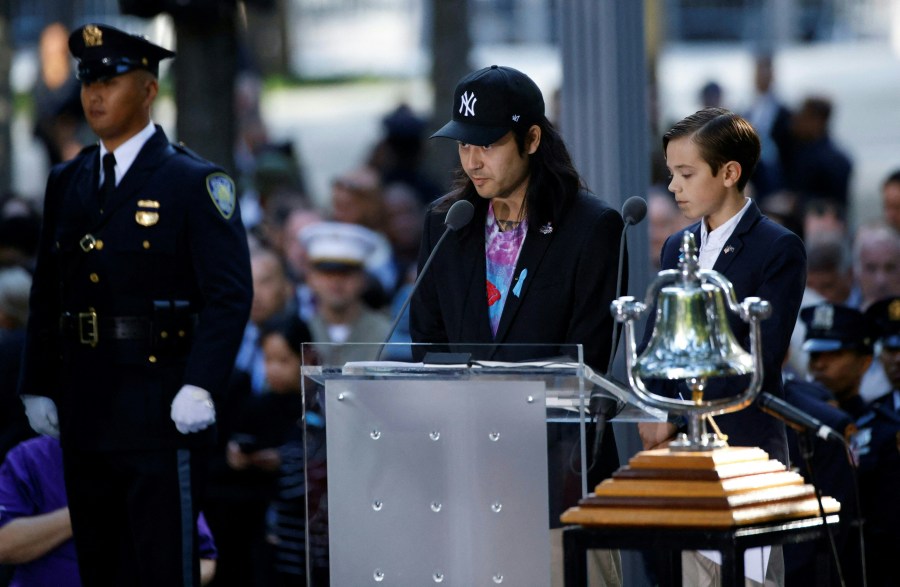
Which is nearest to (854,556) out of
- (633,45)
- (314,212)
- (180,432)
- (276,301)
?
(633,45)

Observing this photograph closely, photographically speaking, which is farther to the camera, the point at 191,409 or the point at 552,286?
the point at 191,409

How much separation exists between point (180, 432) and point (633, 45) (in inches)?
79.9

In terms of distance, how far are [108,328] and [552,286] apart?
143cm

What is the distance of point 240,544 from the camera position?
733 cm

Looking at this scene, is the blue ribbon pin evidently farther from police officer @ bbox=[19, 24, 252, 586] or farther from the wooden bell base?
police officer @ bbox=[19, 24, 252, 586]

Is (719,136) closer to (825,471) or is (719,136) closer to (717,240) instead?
(717,240)

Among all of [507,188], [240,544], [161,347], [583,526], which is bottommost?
[240,544]

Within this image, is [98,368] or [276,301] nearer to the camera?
[98,368]

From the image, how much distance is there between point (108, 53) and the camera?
530 centimetres

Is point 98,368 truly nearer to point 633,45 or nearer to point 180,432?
point 180,432

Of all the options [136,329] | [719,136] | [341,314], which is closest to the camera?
[719,136]

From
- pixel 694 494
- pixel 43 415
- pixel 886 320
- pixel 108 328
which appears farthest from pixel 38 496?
pixel 886 320

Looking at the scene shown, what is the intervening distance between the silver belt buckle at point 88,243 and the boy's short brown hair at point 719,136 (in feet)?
5.86

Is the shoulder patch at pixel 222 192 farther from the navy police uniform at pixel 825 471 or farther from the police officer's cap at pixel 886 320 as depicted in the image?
the police officer's cap at pixel 886 320
